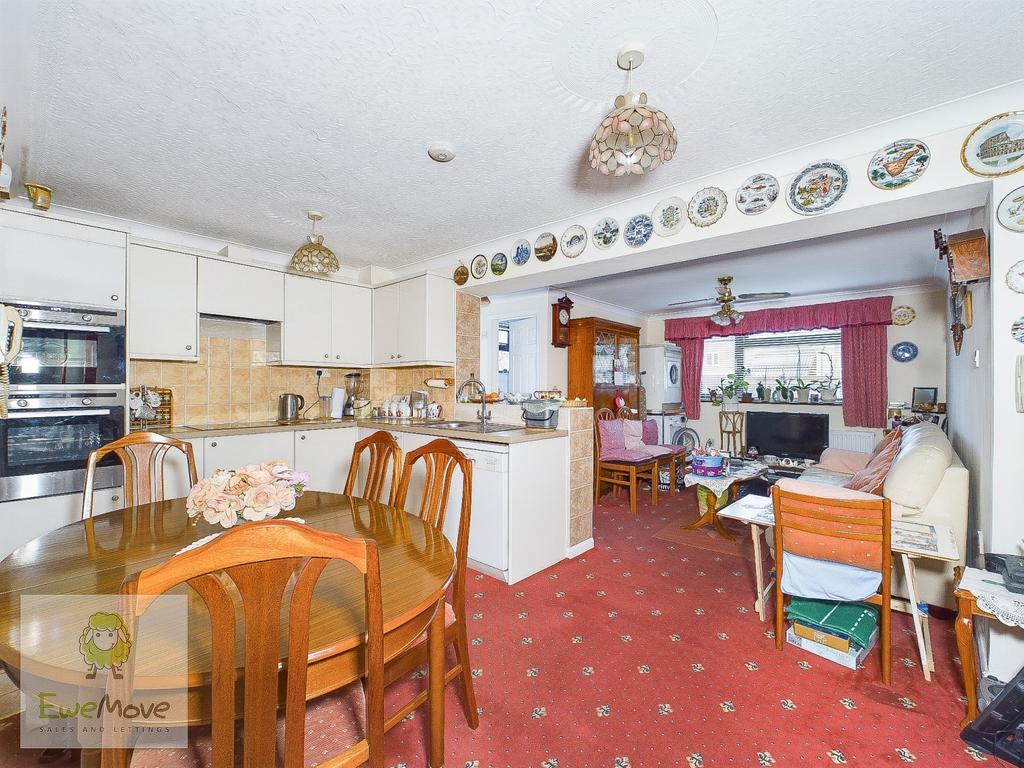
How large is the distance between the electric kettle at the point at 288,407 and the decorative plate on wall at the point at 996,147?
457 cm

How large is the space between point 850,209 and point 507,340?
433 cm

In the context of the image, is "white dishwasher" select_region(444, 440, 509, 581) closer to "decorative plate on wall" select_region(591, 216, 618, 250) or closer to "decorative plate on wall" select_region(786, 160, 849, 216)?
"decorative plate on wall" select_region(591, 216, 618, 250)

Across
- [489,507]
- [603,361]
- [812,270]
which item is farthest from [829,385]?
[489,507]

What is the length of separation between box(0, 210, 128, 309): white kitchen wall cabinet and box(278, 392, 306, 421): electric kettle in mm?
1389

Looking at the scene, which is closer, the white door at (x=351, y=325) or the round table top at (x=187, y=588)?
the round table top at (x=187, y=588)

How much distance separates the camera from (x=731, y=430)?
6305mm

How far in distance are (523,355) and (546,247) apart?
8.60 feet

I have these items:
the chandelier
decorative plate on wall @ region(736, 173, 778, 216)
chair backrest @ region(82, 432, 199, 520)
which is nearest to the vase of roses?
chair backrest @ region(82, 432, 199, 520)

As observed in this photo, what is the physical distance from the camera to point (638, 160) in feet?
5.25

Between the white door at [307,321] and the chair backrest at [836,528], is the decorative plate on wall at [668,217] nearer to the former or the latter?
the chair backrest at [836,528]

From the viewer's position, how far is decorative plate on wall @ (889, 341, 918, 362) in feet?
16.8

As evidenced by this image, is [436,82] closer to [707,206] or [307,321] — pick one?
[707,206]

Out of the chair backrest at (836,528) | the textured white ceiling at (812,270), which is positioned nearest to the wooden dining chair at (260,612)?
the chair backrest at (836,528)

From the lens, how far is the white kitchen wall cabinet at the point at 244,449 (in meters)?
3.13
